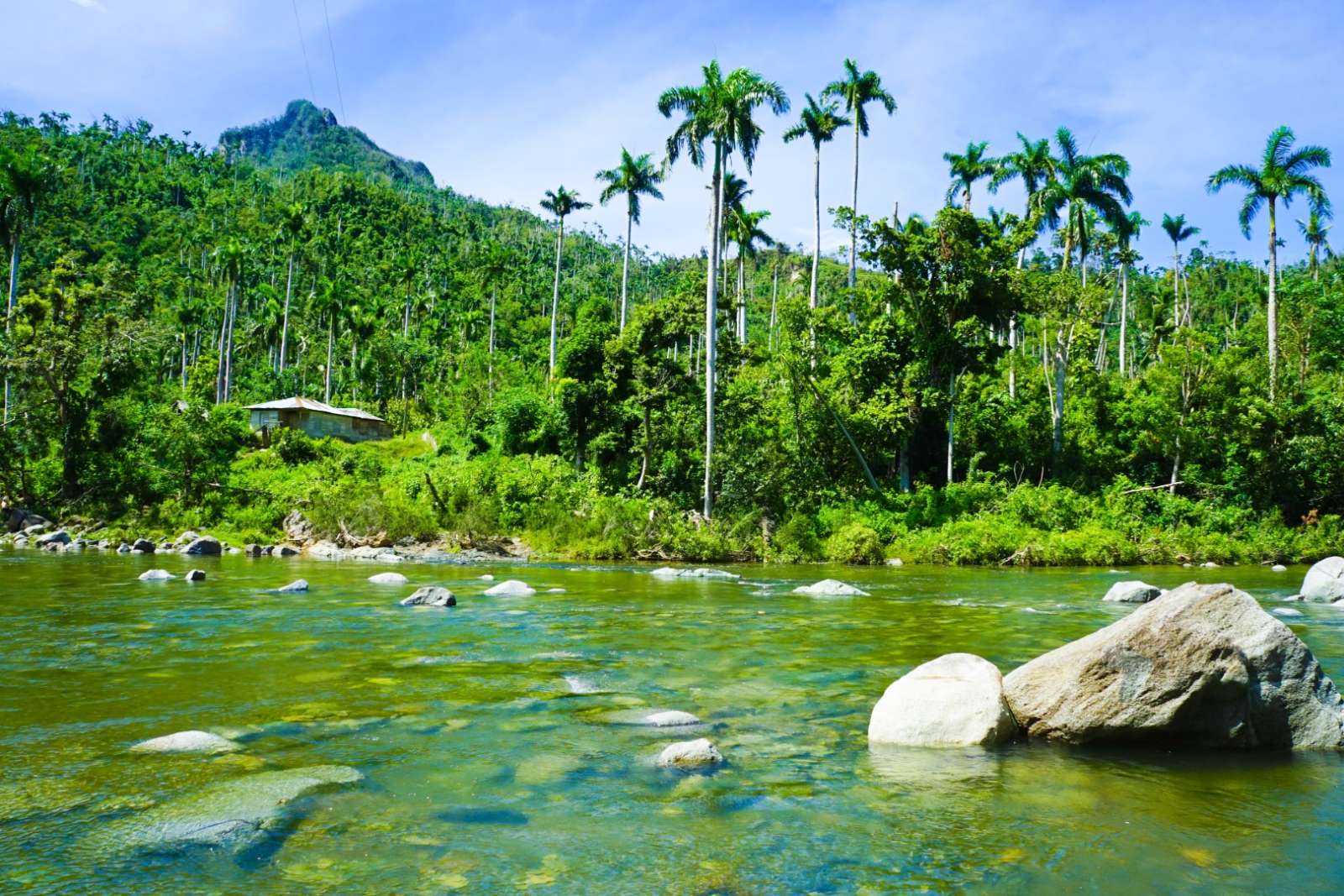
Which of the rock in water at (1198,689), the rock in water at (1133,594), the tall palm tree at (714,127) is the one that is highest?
the tall palm tree at (714,127)

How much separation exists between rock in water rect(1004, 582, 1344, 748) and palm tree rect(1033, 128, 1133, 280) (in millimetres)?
37028

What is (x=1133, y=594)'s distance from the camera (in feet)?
52.7

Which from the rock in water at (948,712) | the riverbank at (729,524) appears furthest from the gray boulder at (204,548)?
the rock in water at (948,712)

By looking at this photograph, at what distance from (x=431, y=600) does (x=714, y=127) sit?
22294 mm

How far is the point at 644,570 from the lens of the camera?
2392 cm

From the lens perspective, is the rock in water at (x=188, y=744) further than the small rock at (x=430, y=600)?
No

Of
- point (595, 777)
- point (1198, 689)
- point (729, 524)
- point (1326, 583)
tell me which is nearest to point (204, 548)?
point (729, 524)

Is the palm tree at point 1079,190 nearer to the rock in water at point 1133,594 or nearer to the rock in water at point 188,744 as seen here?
the rock in water at point 1133,594

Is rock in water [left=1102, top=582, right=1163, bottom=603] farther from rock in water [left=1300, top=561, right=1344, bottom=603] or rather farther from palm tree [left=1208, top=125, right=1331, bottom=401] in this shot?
palm tree [left=1208, top=125, right=1331, bottom=401]

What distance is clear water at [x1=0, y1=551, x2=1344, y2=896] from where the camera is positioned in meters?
4.21

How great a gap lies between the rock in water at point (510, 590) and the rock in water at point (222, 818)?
11.0 metres

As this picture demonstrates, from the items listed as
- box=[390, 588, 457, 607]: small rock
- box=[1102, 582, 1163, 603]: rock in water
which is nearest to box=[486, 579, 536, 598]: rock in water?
box=[390, 588, 457, 607]: small rock

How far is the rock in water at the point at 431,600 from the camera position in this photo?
48.3ft

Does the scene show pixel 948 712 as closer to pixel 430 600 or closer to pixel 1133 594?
pixel 430 600
